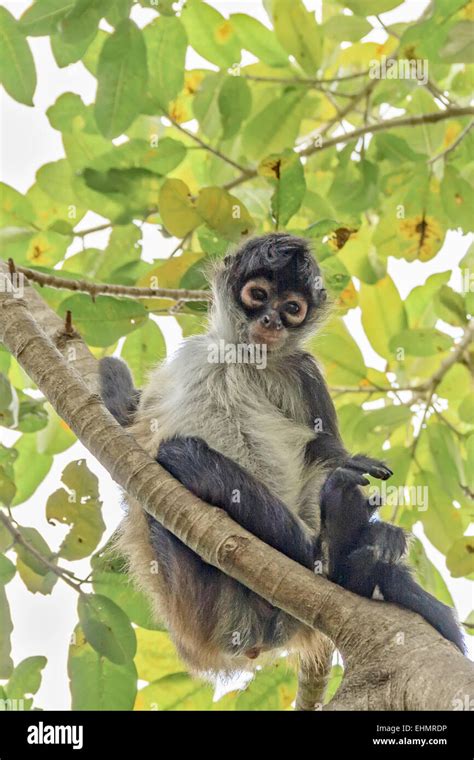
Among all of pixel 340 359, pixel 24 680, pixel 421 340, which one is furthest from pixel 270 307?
pixel 24 680

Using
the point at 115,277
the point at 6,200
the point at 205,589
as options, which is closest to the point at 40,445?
the point at 115,277

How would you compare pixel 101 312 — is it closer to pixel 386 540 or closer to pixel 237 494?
pixel 237 494

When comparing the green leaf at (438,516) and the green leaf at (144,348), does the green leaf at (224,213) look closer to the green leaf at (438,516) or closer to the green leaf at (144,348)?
the green leaf at (144,348)

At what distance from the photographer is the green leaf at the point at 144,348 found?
5641 mm

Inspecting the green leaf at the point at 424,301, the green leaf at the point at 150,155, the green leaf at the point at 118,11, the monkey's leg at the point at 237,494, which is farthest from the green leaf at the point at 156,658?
the green leaf at the point at 118,11

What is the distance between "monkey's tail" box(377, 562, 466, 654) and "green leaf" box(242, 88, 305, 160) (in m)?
3.28

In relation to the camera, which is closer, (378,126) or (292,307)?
(292,307)

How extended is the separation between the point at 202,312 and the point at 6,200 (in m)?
1.60

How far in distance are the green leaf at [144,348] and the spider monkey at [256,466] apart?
348mm

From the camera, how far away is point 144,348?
566cm

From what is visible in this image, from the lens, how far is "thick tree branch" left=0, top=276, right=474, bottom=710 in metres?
2.70

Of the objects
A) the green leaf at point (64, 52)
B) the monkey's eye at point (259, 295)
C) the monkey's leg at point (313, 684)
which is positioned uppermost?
the green leaf at point (64, 52)

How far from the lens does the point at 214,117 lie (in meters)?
6.02

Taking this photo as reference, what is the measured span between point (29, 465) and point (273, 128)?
2606 millimetres
